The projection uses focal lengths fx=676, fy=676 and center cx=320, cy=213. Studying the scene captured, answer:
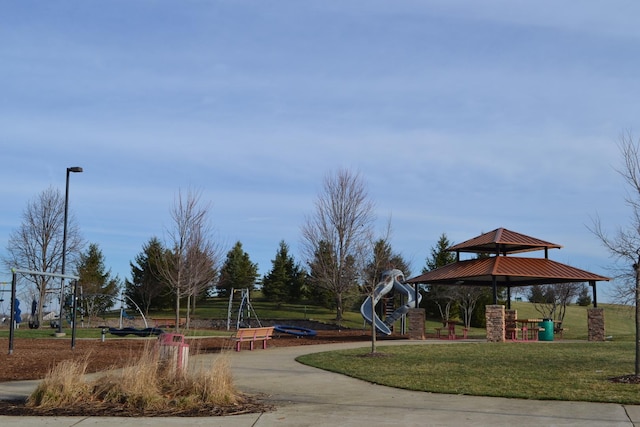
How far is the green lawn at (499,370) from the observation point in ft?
34.4

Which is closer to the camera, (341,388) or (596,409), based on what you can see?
(596,409)

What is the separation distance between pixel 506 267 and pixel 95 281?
29.4m

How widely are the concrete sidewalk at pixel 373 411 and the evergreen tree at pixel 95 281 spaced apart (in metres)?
33.2

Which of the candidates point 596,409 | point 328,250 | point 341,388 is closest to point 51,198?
point 328,250

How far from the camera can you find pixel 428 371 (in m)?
13.3

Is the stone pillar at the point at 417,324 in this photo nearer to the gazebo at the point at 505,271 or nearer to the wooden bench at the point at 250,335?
the gazebo at the point at 505,271

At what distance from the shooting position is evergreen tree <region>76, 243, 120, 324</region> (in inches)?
1716

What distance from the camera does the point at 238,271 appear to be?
56.5m

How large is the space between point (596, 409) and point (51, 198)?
37118 mm

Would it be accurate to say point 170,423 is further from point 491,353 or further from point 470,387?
point 491,353

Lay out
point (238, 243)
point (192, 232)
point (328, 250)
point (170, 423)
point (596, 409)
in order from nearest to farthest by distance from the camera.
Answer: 1. point (170, 423)
2. point (596, 409)
3. point (192, 232)
4. point (328, 250)
5. point (238, 243)

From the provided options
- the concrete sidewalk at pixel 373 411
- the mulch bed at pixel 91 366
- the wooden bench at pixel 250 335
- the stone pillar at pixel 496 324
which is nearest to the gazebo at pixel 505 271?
the stone pillar at pixel 496 324

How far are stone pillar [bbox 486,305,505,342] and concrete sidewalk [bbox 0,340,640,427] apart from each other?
14217 mm

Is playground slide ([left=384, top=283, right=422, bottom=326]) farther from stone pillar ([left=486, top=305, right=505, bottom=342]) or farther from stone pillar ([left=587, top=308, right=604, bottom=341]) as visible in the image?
stone pillar ([left=587, top=308, right=604, bottom=341])
